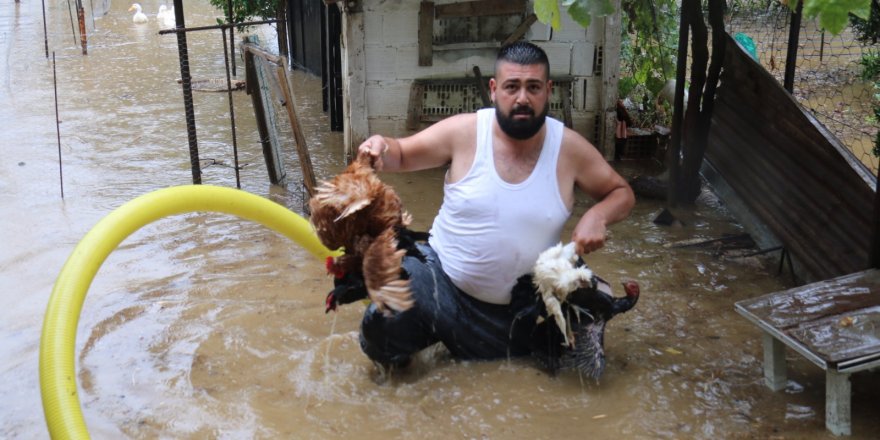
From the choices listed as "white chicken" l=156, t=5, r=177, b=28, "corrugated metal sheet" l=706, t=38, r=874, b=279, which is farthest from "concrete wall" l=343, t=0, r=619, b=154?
"white chicken" l=156, t=5, r=177, b=28

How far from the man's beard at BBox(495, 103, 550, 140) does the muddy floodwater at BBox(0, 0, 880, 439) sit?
1223mm

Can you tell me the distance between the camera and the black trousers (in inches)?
158

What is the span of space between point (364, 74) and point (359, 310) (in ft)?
12.0

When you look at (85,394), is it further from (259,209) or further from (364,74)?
(364,74)

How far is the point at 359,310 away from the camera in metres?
5.15

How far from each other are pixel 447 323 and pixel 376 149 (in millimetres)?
973

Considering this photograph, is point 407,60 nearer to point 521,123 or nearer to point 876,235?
point 521,123

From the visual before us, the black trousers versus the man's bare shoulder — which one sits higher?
the man's bare shoulder

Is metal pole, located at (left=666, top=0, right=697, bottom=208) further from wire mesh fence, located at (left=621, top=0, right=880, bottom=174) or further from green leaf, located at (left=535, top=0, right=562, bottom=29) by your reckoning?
green leaf, located at (left=535, top=0, right=562, bottom=29)

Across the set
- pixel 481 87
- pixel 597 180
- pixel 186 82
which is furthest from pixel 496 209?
pixel 481 87

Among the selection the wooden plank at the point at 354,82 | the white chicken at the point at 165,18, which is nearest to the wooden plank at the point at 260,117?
the wooden plank at the point at 354,82

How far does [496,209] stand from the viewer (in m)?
3.94

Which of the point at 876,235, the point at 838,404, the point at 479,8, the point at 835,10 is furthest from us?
the point at 479,8

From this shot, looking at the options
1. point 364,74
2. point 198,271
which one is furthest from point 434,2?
point 198,271
